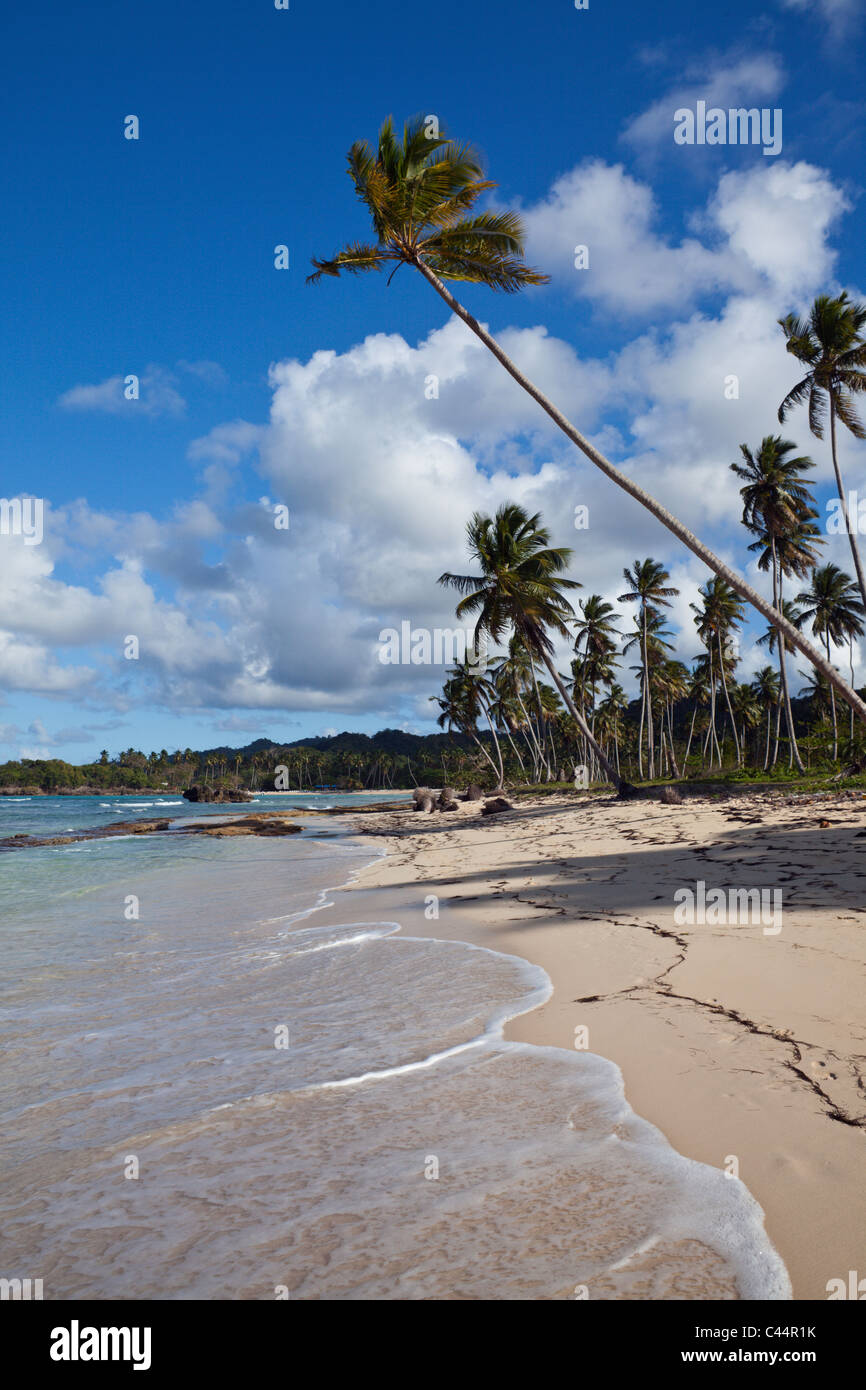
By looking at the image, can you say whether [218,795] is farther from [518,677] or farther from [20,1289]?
[20,1289]

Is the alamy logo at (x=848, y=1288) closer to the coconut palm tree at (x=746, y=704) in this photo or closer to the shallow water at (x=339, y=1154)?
the shallow water at (x=339, y=1154)

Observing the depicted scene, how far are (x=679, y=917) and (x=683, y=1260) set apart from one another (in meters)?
4.62

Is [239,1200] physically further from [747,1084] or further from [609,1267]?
[747,1084]

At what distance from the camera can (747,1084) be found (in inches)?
121

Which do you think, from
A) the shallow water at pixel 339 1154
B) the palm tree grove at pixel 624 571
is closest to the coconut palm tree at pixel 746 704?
the palm tree grove at pixel 624 571

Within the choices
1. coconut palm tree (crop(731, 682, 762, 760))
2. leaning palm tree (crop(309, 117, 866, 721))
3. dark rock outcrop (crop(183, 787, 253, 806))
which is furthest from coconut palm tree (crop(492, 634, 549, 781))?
dark rock outcrop (crop(183, 787, 253, 806))

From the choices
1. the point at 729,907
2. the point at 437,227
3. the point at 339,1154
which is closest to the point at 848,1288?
the point at 339,1154

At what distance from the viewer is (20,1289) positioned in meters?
2.21

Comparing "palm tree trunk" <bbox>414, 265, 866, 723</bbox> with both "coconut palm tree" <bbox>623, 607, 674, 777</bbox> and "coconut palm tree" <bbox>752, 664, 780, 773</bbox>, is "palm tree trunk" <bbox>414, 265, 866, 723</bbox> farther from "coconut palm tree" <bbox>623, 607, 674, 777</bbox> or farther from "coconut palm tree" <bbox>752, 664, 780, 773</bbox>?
"coconut palm tree" <bbox>752, 664, 780, 773</bbox>

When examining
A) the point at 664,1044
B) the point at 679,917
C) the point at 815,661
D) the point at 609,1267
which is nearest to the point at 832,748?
the point at 815,661
